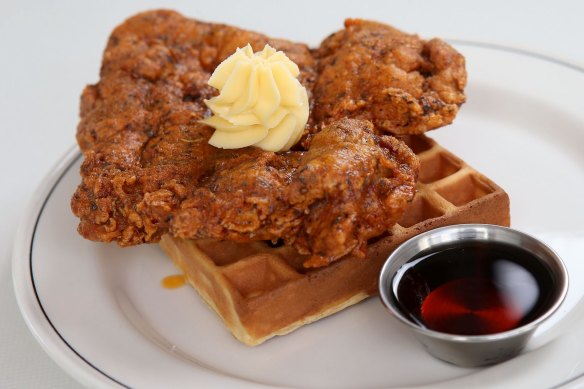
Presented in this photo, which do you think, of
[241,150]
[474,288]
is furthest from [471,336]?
[241,150]

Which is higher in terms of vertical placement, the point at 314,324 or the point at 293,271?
the point at 293,271

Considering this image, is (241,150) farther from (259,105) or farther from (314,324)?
(314,324)

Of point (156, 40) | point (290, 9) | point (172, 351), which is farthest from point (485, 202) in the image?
point (290, 9)

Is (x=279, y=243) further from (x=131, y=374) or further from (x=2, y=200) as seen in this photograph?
(x=2, y=200)

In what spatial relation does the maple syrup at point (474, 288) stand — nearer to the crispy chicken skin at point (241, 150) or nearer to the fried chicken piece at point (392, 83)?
the crispy chicken skin at point (241, 150)

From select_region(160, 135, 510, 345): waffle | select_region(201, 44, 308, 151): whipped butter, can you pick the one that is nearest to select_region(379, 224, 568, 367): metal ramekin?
select_region(160, 135, 510, 345): waffle

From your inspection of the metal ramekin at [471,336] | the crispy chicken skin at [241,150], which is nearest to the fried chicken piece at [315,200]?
the crispy chicken skin at [241,150]

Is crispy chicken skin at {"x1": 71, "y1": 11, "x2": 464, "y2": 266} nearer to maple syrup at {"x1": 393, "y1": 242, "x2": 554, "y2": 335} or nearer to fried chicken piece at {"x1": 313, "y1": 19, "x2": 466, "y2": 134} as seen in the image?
fried chicken piece at {"x1": 313, "y1": 19, "x2": 466, "y2": 134}
